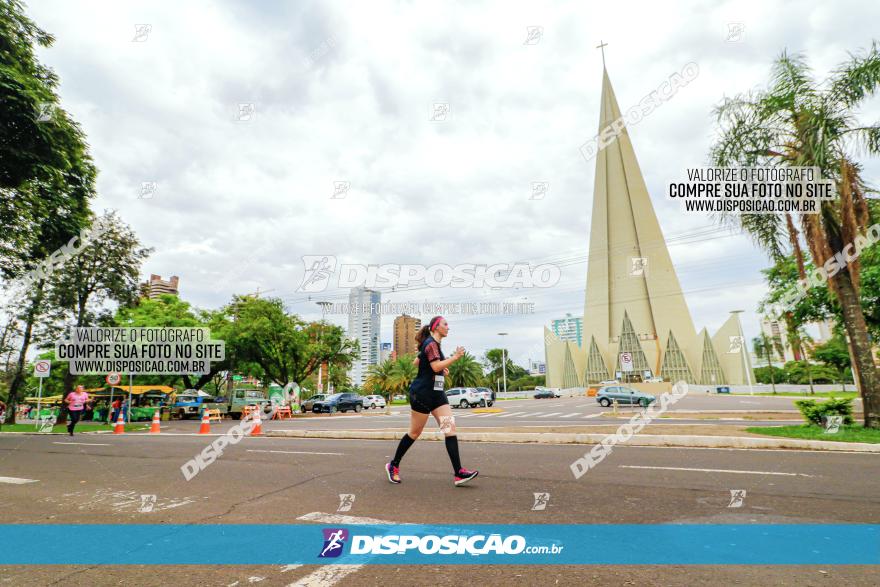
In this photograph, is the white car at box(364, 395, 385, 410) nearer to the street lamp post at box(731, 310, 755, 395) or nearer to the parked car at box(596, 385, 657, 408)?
the parked car at box(596, 385, 657, 408)

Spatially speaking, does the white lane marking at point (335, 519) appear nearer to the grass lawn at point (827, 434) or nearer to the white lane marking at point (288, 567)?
the white lane marking at point (288, 567)

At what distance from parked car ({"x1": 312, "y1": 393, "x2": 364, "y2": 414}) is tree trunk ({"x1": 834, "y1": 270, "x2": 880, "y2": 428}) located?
3245 centimetres

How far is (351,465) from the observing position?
24.0ft

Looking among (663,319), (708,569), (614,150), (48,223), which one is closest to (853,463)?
(708,569)

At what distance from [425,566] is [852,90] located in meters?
14.5

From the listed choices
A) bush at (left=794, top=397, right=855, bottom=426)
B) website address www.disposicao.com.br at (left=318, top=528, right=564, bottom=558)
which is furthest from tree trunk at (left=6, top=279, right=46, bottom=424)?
bush at (left=794, top=397, right=855, bottom=426)

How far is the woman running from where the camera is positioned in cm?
545

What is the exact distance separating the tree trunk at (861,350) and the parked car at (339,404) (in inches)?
1278

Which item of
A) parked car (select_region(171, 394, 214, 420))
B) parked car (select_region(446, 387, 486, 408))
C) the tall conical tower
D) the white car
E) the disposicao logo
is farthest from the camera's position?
the tall conical tower

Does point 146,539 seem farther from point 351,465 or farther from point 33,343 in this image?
point 33,343

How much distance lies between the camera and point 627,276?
8462 centimetres

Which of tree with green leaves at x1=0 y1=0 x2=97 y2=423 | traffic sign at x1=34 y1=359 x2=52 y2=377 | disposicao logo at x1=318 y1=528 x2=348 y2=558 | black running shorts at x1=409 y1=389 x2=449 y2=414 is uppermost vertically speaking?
tree with green leaves at x1=0 y1=0 x2=97 y2=423

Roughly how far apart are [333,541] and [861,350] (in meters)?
13.3

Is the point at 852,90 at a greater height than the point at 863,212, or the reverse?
the point at 852,90
